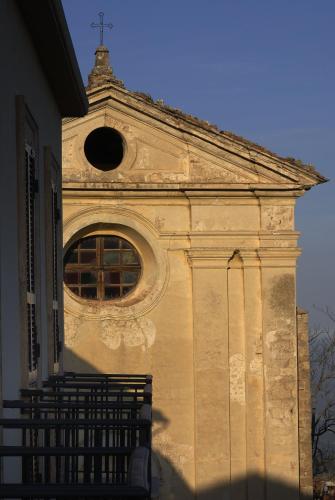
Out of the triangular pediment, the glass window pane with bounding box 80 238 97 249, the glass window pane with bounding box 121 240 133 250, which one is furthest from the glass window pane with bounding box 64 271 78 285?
the triangular pediment

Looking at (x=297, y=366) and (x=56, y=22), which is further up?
(x=56, y=22)

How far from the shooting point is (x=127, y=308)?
15.7m

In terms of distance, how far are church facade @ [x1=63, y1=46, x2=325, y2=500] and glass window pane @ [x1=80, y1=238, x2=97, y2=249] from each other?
360 mm

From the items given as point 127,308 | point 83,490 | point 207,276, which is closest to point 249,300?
point 207,276

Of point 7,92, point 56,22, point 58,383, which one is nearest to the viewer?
point 7,92

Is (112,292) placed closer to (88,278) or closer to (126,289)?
(126,289)

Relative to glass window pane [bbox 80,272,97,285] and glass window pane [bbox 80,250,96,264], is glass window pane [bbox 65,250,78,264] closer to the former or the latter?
glass window pane [bbox 80,250,96,264]

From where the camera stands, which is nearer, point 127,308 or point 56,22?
point 56,22

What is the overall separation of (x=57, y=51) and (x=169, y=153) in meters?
8.55

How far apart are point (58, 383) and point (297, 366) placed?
8.69 metres

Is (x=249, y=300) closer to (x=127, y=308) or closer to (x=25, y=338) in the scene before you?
(x=127, y=308)

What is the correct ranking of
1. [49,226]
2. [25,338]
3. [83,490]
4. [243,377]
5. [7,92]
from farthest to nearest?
[243,377]
[49,226]
[25,338]
[7,92]
[83,490]

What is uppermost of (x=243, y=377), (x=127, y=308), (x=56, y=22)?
(x=56, y=22)

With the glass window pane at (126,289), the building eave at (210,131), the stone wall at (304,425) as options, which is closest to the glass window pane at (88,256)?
the glass window pane at (126,289)
